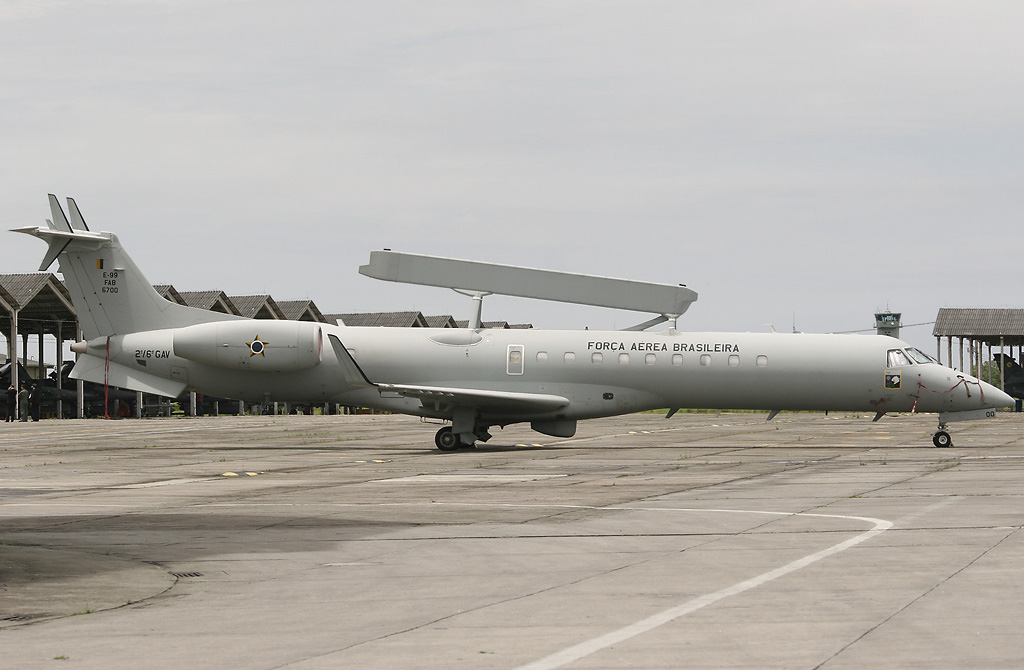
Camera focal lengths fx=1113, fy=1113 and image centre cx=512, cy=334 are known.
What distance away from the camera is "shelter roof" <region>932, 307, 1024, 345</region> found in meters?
79.9

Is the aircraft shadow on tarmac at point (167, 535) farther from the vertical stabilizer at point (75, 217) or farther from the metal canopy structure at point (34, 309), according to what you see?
→ the metal canopy structure at point (34, 309)

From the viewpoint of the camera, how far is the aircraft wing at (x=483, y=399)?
29875 millimetres

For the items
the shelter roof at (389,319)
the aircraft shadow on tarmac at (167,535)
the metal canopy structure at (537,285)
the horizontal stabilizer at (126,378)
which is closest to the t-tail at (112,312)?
the horizontal stabilizer at (126,378)

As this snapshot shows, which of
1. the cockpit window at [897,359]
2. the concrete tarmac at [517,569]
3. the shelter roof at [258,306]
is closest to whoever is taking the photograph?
the concrete tarmac at [517,569]

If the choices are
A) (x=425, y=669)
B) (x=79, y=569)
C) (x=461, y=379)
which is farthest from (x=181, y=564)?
(x=461, y=379)

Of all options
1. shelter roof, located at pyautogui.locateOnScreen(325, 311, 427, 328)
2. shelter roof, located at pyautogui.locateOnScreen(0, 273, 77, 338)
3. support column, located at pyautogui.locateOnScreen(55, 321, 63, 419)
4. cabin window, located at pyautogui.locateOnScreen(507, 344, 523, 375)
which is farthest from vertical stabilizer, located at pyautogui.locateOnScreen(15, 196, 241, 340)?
shelter roof, located at pyautogui.locateOnScreen(325, 311, 427, 328)

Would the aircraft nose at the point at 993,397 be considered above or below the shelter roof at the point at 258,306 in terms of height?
below

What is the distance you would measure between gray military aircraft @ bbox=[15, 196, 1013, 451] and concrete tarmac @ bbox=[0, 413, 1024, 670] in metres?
8.47

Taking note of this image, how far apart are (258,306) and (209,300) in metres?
4.50

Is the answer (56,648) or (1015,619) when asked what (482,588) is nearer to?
(56,648)

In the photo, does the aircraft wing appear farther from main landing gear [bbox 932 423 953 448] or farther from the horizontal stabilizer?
main landing gear [bbox 932 423 953 448]

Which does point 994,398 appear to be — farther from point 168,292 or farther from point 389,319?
point 389,319

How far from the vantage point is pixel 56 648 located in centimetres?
718

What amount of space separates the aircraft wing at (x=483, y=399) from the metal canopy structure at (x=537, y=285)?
3.25 m
